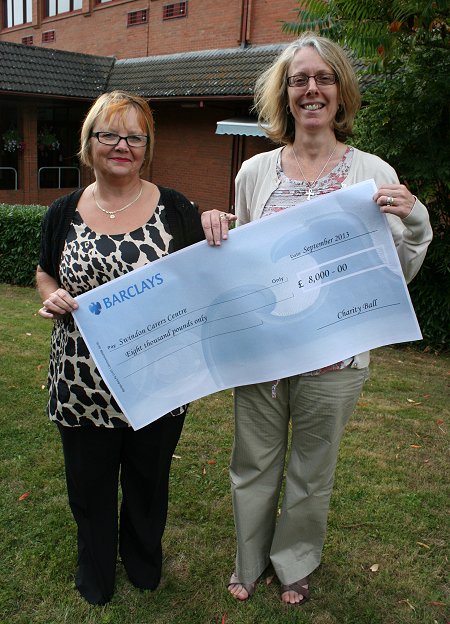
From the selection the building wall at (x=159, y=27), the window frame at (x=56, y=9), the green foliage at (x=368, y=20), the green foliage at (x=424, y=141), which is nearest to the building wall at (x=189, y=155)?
the building wall at (x=159, y=27)

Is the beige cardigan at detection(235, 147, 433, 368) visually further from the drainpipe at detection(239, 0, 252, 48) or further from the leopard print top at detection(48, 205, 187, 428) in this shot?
the drainpipe at detection(239, 0, 252, 48)

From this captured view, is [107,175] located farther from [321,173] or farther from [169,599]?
[169,599]

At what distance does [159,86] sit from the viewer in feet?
53.0

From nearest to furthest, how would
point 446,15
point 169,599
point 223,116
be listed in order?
point 169,599
point 446,15
point 223,116

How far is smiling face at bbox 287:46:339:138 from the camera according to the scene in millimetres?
2203

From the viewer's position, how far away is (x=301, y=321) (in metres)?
2.36

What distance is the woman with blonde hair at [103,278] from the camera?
7.27 ft

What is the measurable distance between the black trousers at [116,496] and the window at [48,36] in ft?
77.6

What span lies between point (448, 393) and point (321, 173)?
3.96m

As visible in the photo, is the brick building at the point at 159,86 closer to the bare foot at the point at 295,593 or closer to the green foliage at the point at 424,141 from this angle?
the green foliage at the point at 424,141

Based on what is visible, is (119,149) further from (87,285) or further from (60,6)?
(60,6)

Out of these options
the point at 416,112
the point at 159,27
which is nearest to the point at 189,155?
the point at 159,27

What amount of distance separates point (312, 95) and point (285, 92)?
0.64 feet

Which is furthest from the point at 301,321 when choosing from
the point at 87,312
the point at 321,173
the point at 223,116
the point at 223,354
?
the point at 223,116
